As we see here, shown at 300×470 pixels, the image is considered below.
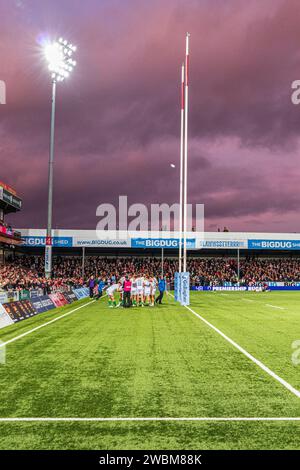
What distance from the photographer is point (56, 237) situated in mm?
55219

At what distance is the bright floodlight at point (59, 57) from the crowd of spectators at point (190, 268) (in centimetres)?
2526

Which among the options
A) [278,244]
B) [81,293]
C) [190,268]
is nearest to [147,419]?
[81,293]

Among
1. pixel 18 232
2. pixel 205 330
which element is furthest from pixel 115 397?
pixel 18 232

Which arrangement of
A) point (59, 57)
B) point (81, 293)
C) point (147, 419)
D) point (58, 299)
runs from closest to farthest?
point (147, 419) < point (58, 299) < point (59, 57) < point (81, 293)

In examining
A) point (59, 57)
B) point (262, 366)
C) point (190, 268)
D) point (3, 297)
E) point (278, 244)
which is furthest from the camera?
point (190, 268)

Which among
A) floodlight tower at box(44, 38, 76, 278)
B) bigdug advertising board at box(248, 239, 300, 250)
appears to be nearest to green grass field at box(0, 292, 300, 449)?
floodlight tower at box(44, 38, 76, 278)

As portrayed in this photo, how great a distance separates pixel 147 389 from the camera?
6781mm

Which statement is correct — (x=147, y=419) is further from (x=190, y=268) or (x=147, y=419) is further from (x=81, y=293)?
(x=190, y=268)

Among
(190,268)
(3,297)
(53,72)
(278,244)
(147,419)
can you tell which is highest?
(53,72)

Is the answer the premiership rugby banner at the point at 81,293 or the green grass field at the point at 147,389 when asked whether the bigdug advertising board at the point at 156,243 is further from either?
the green grass field at the point at 147,389

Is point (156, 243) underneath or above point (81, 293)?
above

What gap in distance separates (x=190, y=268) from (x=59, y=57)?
3579cm

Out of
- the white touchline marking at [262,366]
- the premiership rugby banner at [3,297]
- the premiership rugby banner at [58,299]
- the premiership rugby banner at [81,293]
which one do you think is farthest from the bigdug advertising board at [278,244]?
the white touchline marking at [262,366]
